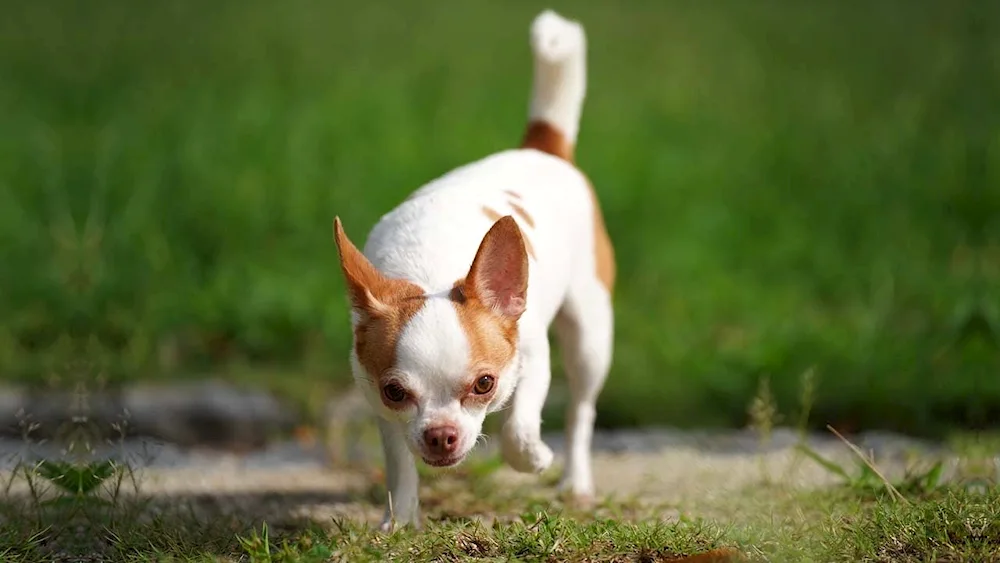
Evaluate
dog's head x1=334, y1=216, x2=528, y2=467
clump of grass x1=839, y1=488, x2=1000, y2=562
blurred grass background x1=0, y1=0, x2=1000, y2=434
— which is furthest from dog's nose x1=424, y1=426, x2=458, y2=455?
blurred grass background x1=0, y1=0, x2=1000, y2=434

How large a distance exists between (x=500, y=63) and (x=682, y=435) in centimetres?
553

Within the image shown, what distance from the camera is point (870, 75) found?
11.1 meters

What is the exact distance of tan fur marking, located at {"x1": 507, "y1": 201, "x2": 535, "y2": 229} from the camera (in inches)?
177

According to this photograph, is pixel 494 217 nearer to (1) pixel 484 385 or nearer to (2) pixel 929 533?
(1) pixel 484 385

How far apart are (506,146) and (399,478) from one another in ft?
15.1

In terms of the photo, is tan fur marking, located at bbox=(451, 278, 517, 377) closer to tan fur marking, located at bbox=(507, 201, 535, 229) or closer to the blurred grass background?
tan fur marking, located at bbox=(507, 201, 535, 229)

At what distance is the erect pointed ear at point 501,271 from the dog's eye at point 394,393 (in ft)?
1.20

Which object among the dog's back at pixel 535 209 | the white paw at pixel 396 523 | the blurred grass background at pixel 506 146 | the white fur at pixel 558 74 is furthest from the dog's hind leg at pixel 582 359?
the blurred grass background at pixel 506 146

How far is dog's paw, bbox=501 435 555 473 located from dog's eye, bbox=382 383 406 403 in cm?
55

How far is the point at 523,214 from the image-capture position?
14.9ft

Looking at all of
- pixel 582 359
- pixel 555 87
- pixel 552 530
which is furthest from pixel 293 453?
pixel 552 530

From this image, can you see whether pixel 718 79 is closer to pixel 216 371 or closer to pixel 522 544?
pixel 216 371

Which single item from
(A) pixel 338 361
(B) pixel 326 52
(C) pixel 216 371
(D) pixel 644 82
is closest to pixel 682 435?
(A) pixel 338 361

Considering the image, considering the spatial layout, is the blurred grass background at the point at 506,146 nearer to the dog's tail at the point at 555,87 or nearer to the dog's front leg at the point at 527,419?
the dog's tail at the point at 555,87
